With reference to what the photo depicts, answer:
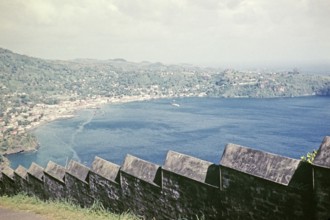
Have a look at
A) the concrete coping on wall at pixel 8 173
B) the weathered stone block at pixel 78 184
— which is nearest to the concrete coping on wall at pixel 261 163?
the weathered stone block at pixel 78 184

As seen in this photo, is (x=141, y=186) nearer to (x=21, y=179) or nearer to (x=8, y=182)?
(x=21, y=179)

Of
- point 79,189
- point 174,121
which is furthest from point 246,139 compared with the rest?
point 79,189

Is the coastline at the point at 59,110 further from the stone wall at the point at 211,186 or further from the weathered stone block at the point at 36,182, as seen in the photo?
the stone wall at the point at 211,186

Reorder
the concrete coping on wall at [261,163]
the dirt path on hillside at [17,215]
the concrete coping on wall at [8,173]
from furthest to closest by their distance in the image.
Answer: the concrete coping on wall at [8,173], the dirt path on hillside at [17,215], the concrete coping on wall at [261,163]

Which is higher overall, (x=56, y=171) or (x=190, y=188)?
(x=190, y=188)

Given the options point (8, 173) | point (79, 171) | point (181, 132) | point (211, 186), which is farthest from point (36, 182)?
point (181, 132)

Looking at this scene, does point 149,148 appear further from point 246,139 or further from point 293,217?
point 293,217
